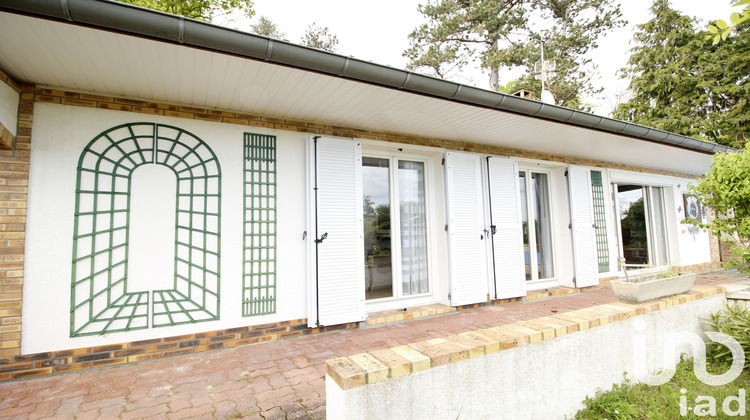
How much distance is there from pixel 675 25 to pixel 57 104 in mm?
15844

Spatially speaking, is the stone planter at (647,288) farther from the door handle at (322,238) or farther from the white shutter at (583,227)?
the white shutter at (583,227)

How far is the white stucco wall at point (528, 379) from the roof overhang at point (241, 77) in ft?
7.04

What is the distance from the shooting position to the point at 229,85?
9.48 ft

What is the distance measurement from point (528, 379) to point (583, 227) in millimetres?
4912

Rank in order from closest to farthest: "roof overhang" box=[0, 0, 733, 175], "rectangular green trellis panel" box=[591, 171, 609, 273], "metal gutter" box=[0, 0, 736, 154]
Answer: "metal gutter" box=[0, 0, 736, 154] → "roof overhang" box=[0, 0, 733, 175] → "rectangular green trellis panel" box=[591, 171, 609, 273]

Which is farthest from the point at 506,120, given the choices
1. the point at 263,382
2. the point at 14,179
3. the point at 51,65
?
the point at 14,179

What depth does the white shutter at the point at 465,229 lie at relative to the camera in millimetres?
4547

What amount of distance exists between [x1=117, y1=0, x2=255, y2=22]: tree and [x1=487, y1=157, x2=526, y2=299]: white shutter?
10.2m

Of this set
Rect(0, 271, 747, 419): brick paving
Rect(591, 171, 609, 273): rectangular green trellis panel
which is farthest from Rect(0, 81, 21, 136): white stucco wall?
Rect(591, 171, 609, 273): rectangular green trellis panel

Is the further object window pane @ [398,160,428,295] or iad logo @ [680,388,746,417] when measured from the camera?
window pane @ [398,160,428,295]

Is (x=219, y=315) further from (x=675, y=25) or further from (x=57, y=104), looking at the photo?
(x=675, y=25)

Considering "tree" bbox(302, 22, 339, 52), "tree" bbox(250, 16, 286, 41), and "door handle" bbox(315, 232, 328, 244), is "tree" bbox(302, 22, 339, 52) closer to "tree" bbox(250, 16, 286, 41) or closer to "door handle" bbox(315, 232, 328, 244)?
"tree" bbox(250, 16, 286, 41)

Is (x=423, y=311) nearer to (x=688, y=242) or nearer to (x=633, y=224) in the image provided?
(x=633, y=224)

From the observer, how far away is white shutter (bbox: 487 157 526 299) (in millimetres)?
4938
